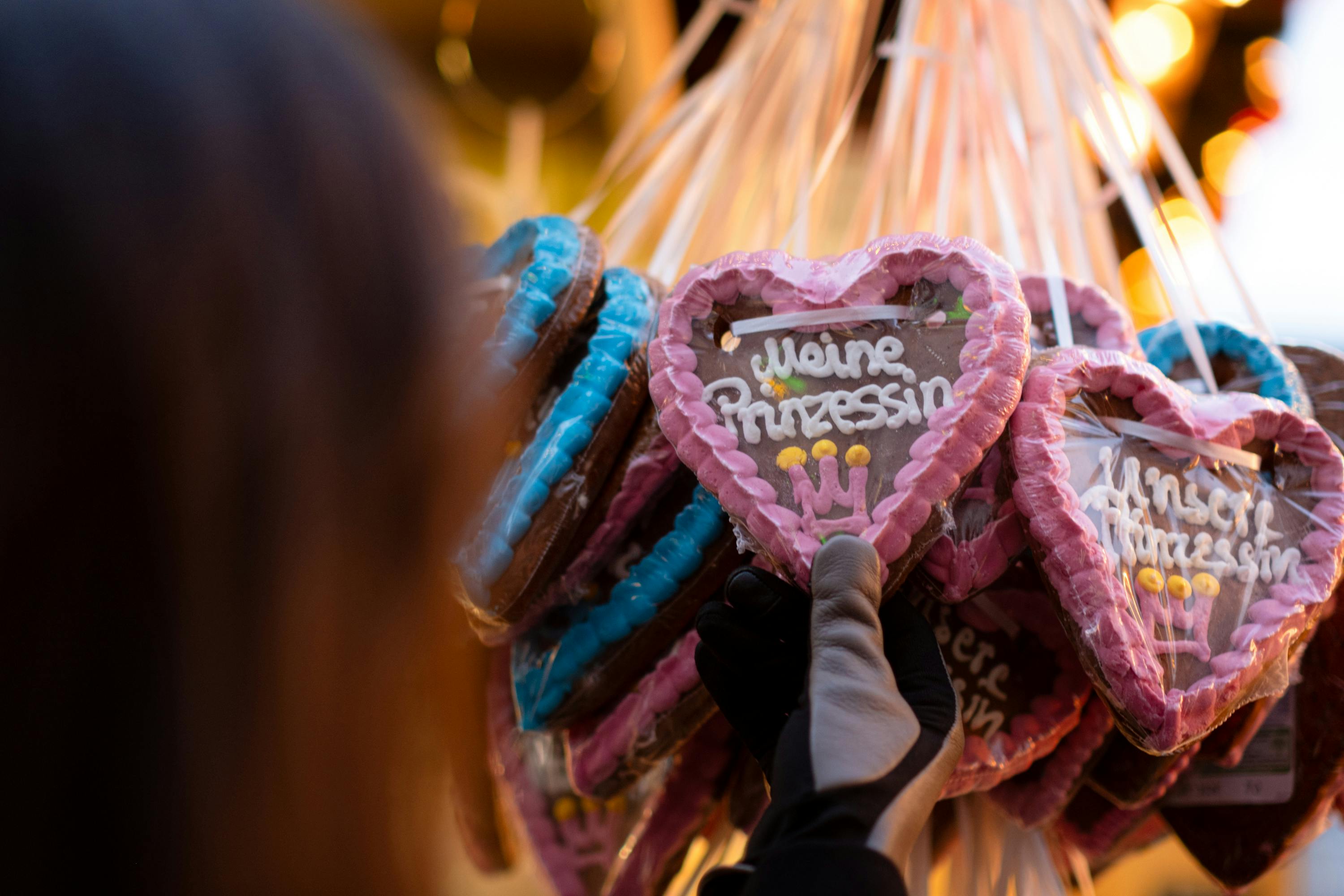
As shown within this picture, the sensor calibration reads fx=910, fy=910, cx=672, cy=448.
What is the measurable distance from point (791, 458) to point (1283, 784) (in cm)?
47

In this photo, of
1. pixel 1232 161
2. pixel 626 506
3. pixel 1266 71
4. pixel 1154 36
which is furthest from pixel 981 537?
pixel 1232 161

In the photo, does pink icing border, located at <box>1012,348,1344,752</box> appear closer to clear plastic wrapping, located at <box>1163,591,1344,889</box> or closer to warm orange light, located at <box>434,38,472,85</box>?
clear plastic wrapping, located at <box>1163,591,1344,889</box>

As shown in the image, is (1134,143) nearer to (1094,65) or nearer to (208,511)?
(1094,65)

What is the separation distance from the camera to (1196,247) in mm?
2146

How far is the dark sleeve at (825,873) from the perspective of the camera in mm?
388

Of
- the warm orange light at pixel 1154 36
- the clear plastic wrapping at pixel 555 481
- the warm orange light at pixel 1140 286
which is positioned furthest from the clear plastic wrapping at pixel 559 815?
the warm orange light at pixel 1140 286

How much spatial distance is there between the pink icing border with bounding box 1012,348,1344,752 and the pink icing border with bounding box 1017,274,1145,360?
4 centimetres

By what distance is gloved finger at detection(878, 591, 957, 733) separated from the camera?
459mm

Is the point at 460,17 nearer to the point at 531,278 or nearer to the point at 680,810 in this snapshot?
the point at 531,278

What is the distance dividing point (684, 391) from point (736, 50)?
19.2 inches

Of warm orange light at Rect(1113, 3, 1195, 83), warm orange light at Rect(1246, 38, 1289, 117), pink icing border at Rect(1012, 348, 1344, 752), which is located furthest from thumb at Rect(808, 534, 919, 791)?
warm orange light at Rect(1246, 38, 1289, 117)

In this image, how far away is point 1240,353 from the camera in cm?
61

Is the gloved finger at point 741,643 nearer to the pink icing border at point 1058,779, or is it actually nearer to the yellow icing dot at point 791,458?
the yellow icing dot at point 791,458

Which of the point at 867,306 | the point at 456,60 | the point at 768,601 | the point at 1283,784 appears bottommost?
the point at 1283,784
